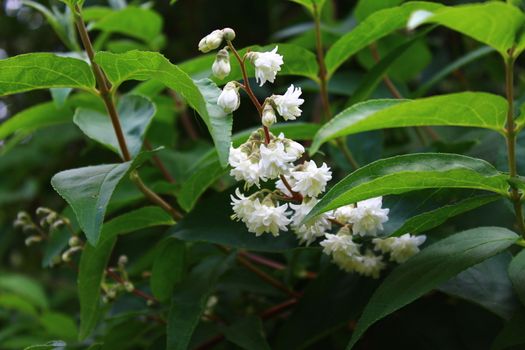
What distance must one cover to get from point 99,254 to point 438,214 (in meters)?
0.59

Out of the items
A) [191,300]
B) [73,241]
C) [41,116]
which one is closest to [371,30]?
[191,300]

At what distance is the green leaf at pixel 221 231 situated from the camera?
1.12 meters

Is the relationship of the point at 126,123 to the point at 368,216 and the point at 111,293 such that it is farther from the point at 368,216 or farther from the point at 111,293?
the point at 368,216

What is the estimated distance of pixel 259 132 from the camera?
963 millimetres

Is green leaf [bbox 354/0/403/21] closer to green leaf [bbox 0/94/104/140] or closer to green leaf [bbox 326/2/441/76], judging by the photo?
green leaf [bbox 326/2/441/76]

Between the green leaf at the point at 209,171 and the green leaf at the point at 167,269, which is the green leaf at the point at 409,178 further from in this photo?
the green leaf at the point at 167,269

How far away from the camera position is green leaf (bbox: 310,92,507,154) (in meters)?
0.79

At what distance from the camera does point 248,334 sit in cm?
118

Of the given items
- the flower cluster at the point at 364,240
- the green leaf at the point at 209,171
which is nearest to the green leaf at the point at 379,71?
the green leaf at the point at 209,171

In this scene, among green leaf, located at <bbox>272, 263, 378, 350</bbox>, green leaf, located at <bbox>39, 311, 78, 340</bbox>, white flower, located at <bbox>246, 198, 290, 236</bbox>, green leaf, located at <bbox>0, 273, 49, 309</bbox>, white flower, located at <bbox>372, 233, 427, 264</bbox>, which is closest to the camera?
white flower, located at <bbox>246, 198, 290, 236</bbox>

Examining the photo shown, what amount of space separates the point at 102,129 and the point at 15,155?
4.36 ft

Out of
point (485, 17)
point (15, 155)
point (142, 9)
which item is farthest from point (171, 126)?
point (485, 17)

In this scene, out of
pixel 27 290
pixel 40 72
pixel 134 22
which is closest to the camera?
pixel 40 72

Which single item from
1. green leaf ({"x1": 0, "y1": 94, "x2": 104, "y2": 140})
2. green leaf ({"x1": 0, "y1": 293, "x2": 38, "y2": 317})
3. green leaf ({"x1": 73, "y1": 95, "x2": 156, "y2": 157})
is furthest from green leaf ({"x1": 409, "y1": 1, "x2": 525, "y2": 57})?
green leaf ({"x1": 0, "y1": 293, "x2": 38, "y2": 317})
